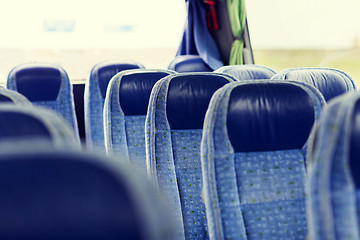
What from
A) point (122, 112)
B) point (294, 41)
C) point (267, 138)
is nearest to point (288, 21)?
point (294, 41)

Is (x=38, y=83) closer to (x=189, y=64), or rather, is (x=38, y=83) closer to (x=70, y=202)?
(x=189, y=64)

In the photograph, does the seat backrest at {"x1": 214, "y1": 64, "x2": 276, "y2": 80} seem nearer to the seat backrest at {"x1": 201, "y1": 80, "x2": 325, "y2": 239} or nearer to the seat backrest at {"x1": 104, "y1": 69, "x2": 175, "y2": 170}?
the seat backrest at {"x1": 104, "y1": 69, "x2": 175, "y2": 170}

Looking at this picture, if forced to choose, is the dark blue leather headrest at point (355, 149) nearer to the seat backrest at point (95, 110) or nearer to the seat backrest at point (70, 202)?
the seat backrest at point (70, 202)

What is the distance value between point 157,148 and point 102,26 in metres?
4.24

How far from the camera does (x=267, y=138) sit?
1670 millimetres

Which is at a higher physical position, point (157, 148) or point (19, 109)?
point (19, 109)

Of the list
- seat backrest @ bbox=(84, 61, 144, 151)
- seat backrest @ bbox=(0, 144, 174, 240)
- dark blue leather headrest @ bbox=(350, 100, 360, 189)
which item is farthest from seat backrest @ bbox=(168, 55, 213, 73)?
seat backrest @ bbox=(0, 144, 174, 240)

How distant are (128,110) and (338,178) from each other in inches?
71.5

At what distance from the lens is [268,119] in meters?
1.65

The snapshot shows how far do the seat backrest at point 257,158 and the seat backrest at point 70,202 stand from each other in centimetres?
96

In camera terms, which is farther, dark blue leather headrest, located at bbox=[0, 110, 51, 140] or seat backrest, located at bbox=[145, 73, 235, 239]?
seat backrest, located at bbox=[145, 73, 235, 239]

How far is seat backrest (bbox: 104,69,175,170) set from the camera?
8.84ft

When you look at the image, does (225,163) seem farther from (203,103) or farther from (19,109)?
(19,109)

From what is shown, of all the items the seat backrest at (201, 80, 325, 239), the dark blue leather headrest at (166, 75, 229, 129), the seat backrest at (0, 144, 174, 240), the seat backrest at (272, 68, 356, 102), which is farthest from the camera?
the seat backrest at (272, 68, 356, 102)
